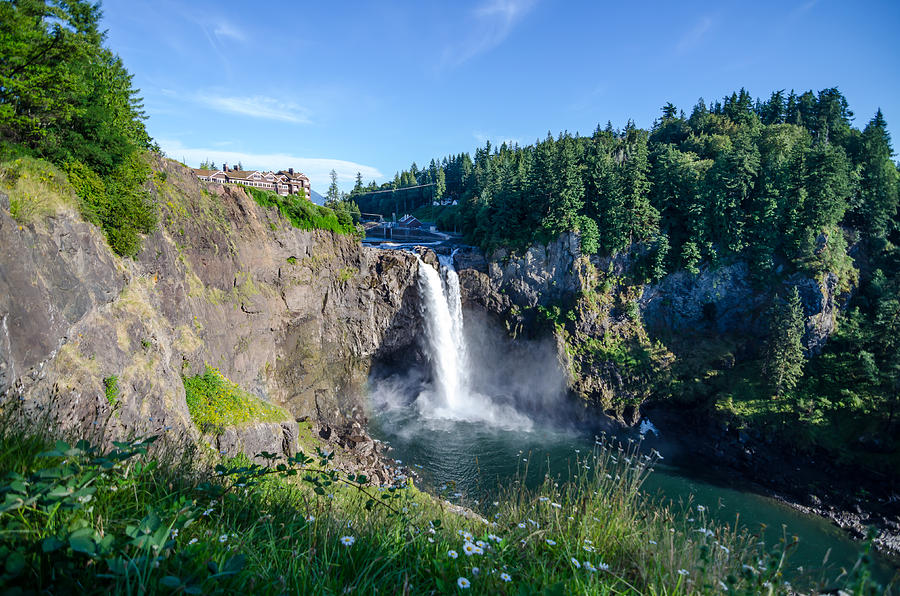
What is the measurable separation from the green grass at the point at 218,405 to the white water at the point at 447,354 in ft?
55.7

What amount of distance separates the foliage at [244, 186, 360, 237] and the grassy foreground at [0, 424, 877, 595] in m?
23.4

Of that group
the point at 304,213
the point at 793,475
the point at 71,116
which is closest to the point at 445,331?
the point at 304,213

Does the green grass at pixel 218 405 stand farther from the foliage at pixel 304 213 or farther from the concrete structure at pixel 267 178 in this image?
the concrete structure at pixel 267 178

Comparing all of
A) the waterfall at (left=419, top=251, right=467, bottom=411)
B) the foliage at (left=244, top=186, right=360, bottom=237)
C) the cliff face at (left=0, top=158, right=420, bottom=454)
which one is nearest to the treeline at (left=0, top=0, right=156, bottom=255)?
the cliff face at (left=0, top=158, right=420, bottom=454)

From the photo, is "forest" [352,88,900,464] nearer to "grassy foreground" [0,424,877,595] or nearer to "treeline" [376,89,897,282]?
"treeline" [376,89,897,282]

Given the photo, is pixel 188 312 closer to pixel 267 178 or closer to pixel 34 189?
pixel 34 189

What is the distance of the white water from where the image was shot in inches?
1287

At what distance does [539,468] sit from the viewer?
15.8 m

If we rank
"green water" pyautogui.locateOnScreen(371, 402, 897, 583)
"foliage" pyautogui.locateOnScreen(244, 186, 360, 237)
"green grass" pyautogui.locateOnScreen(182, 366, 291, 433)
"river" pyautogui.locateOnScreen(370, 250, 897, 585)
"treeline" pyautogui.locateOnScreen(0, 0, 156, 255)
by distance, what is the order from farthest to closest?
"foliage" pyautogui.locateOnScreen(244, 186, 360, 237), "river" pyautogui.locateOnScreen(370, 250, 897, 585), "green water" pyautogui.locateOnScreen(371, 402, 897, 583), "green grass" pyautogui.locateOnScreen(182, 366, 291, 433), "treeline" pyautogui.locateOnScreen(0, 0, 156, 255)

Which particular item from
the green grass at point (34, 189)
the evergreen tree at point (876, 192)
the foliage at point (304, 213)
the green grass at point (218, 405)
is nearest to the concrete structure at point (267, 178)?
the foliage at point (304, 213)

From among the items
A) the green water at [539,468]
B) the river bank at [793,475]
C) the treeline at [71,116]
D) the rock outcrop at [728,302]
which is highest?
the treeline at [71,116]

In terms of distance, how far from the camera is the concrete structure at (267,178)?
5422 centimetres

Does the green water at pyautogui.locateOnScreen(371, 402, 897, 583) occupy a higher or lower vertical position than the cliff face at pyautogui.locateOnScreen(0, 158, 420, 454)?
lower

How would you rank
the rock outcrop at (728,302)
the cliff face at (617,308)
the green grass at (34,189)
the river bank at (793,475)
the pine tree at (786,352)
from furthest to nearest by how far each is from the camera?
the cliff face at (617,308)
the rock outcrop at (728,302)
the pine tree at (786,352)
the river bank at (793,475)
the green grass at (34,189)
